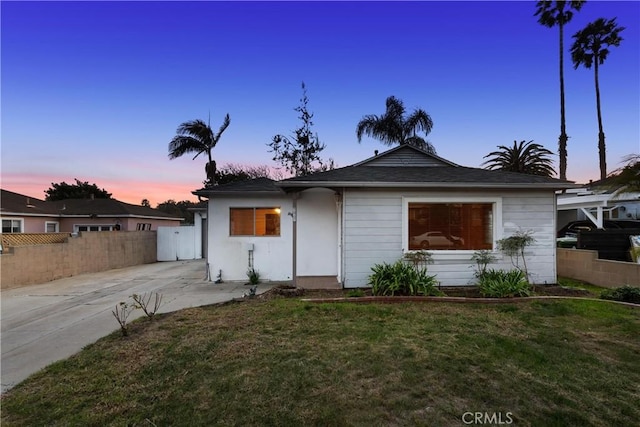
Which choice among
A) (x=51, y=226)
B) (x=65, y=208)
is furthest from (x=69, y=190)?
(x=51, y=226)

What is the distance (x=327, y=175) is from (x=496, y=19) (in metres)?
9.01

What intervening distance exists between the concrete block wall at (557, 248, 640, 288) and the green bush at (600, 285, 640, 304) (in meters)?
1.18

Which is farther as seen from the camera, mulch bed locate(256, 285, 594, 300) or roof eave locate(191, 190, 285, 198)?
roof eave locate(191, 190, 285, 198)

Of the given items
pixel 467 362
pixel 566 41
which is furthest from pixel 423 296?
pixel 566 41

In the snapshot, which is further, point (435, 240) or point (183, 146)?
point (183, 146)

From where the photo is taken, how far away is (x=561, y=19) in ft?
63.5

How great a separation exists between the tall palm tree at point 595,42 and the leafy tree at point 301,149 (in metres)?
18.4

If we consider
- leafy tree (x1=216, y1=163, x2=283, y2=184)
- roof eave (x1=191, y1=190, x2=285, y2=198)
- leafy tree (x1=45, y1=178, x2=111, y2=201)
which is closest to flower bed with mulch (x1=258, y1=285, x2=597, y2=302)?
roof eave (x1=191, y1=190, x2=285, y2=198)

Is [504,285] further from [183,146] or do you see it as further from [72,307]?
[183,146]

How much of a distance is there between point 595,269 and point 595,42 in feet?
68.1

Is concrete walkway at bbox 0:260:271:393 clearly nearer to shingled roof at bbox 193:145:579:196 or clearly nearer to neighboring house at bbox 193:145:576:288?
neighboring house at bbox 193:145:576:288

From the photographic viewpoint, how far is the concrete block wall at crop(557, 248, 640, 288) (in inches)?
285

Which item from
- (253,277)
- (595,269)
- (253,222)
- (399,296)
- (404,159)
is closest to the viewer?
(399,296)

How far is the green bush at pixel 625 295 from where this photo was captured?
6078 millimetres
